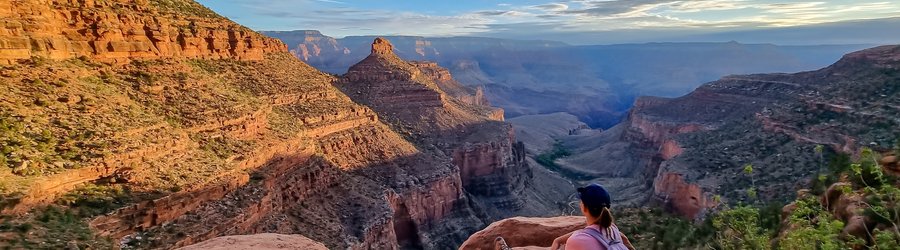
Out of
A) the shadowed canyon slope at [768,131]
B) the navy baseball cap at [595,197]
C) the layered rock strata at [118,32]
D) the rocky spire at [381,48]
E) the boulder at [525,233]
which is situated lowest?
the shadowed canyon slope at [768,131]

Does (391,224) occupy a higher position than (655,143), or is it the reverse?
(391,224)

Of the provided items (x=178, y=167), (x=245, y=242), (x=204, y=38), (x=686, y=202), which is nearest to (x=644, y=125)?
(x=686, y=202)

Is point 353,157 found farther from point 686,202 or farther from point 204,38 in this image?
point 686,202

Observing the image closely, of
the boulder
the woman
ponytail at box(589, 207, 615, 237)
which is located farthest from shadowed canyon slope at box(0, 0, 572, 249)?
ponytail at box(589, 207, 615, 237)

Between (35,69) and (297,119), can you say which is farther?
(297,119)

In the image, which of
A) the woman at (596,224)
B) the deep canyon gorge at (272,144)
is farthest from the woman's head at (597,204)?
the deep canyon gorge at (272,144)

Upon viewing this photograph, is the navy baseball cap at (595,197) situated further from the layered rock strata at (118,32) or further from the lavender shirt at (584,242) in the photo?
the layered rock strata at (118,32)
